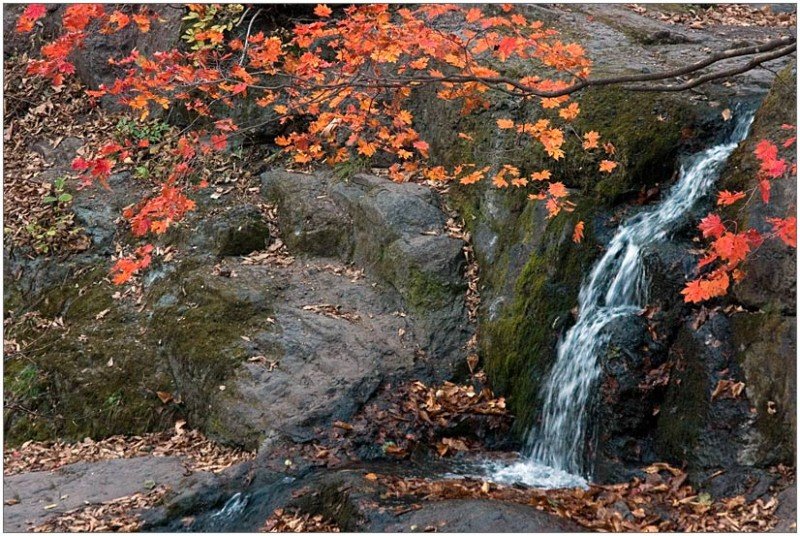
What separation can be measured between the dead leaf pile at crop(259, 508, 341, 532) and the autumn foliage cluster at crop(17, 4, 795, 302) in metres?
2.33

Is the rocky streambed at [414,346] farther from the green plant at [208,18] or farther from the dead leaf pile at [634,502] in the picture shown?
the green plant at [208,18]

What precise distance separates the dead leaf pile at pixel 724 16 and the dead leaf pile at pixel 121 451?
23.4 feet

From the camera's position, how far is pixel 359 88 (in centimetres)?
802

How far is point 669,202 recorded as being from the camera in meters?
6.38

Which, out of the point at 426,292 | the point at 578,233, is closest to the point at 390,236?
the point at 426,292

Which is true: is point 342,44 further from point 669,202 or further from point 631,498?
point 631,498

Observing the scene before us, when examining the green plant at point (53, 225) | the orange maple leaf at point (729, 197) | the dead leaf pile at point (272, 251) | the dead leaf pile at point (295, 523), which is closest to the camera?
the dead leaf pile at point (295, 523)

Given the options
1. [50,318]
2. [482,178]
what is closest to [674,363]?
[482,178]

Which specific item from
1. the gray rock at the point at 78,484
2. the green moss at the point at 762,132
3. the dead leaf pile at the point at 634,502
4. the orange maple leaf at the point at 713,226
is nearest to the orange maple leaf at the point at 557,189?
the green moss at the point at 762,132

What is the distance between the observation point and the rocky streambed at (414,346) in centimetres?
510

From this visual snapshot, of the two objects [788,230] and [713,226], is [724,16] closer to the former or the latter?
[713,226]

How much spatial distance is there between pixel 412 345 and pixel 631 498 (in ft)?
8.07

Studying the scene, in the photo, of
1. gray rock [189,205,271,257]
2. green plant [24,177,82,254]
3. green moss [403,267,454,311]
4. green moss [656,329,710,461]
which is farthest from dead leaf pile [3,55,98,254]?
green moss [656,329,710,461]

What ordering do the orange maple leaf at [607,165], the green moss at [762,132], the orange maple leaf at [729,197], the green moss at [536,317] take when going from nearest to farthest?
1. the orange maple leaf at [729,197]
2. the green moss at [762,132]
3. the green moss at [536,317]
4. the orange maple leaf at [607,165]
